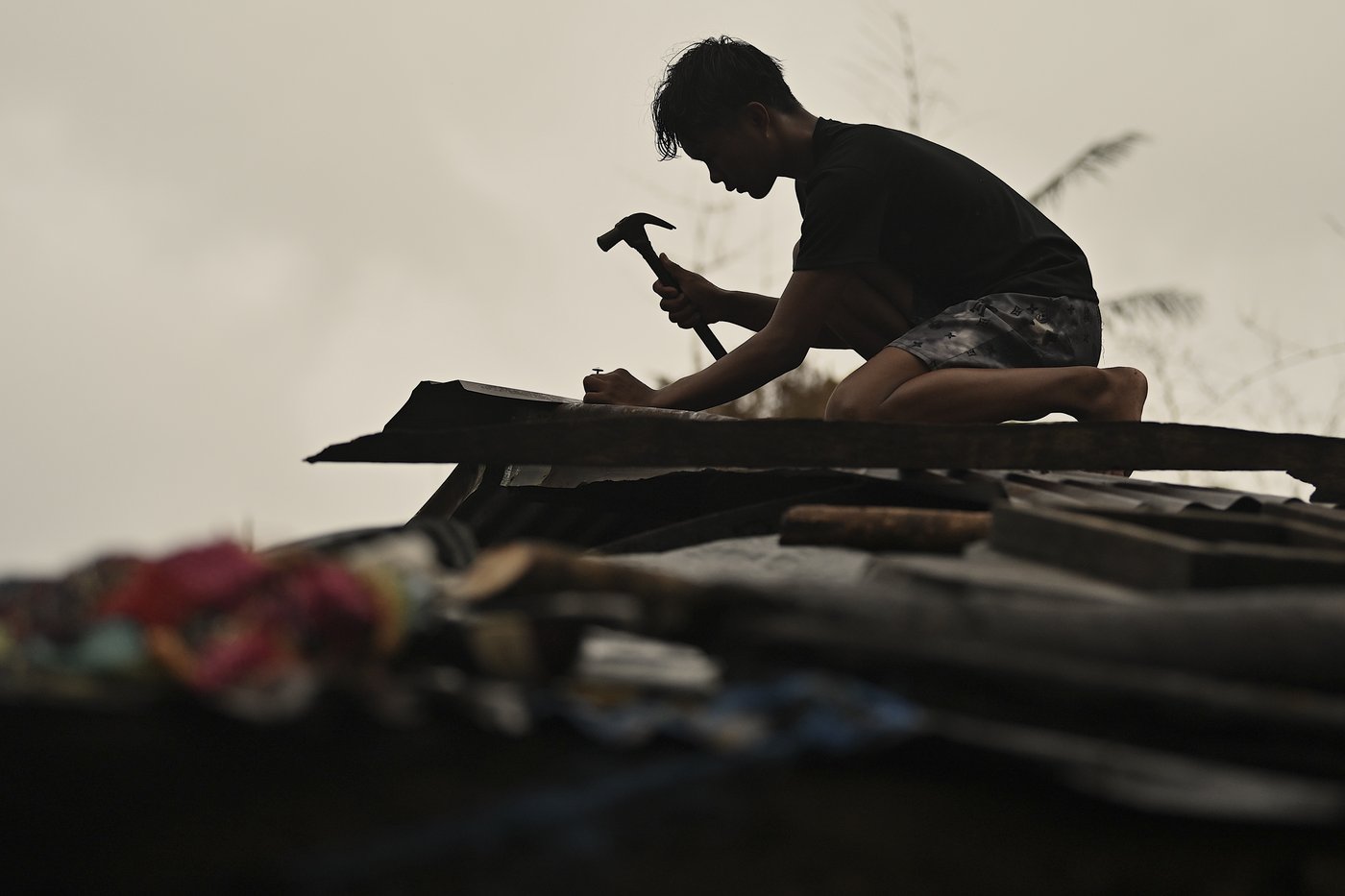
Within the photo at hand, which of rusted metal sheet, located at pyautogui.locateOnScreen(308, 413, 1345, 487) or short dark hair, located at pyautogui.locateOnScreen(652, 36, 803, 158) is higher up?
short dark hair, located at pyautogui.locateOnScreen(652, 36, 803, 158)

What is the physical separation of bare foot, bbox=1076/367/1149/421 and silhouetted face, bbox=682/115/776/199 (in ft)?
4.47

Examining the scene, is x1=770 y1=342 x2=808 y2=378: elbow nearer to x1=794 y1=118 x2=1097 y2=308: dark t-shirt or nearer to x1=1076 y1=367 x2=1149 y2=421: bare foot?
x1=794 y1=118 x2=1097 y2=308: dark t-shirt

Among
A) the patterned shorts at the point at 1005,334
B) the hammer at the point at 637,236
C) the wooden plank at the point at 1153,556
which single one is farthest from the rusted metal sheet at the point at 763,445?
the hammer at the point at 637,236

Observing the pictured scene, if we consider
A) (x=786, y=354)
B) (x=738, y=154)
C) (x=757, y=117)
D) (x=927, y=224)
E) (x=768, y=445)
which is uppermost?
(x=757, y=117)

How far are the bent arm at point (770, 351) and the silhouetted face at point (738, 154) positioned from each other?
0.57 meters

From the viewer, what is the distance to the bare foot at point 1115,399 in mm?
3527

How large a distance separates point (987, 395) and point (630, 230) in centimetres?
147

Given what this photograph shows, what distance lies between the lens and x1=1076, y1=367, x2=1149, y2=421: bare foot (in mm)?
3527

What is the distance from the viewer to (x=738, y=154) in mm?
4105

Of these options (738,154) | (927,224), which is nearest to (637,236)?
(738,154)

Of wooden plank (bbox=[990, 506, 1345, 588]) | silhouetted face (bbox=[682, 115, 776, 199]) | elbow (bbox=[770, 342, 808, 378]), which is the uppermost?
silhouetted face (bbox=[682, 115, 776, 199])

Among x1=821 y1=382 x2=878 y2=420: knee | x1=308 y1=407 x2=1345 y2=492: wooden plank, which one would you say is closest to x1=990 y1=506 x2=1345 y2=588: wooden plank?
x1=308 y1=407 x2=1345 y2=492: wooden plank

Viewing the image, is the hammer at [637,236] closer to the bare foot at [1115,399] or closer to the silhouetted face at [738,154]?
the silhouetted face at [738,154]

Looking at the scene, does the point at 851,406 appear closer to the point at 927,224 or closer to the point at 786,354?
the point at 786,354
